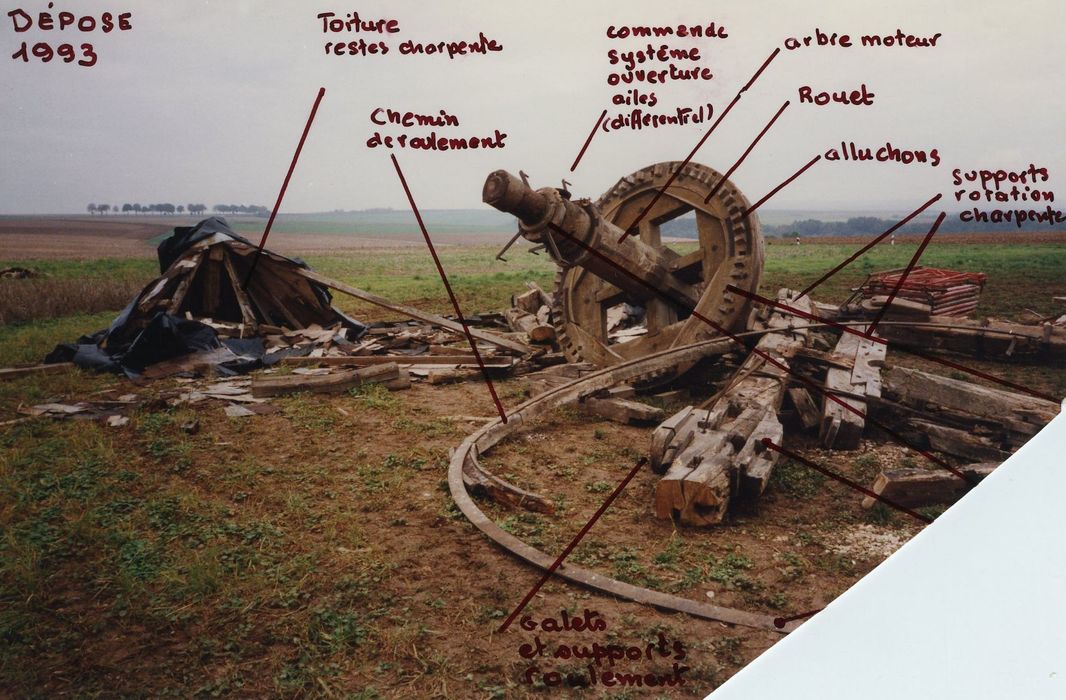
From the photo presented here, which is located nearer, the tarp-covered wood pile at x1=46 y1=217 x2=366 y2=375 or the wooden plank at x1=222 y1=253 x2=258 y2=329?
the tarp-covered wood pile at x1=46 y1=217 x2=366 y2=375

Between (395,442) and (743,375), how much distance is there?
10.1 ft

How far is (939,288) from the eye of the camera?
8.05 m

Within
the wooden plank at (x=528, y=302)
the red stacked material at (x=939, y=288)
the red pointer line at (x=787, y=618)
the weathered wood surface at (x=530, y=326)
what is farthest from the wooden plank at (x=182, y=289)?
the red stacked material at (x=939, y=288)

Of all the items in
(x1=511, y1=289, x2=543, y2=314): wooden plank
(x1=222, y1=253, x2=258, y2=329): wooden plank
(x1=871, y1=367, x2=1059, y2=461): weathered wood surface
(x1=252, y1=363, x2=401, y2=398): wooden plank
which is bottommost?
(x1=871, y1=367, x2=1059, y2=461): weathered wood surface

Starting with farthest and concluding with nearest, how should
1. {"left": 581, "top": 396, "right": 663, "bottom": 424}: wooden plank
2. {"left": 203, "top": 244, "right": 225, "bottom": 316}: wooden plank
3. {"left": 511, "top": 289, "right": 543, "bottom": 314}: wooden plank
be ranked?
{"left": 511, "top": 289, "right": 543, "bottom": 314}: wooden plank → {"left": 203, "top": 244, "right": 225, "bottom": 316}: wooden plank → {"left": 581, "top": 396, "right": 663, "bottom": 424}: wooden plank

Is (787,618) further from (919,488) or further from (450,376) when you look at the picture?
(450,376)

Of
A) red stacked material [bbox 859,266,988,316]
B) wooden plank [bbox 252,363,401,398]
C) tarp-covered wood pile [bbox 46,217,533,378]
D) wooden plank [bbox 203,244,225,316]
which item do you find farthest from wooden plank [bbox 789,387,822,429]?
wooden plank [bbox 203,244,225,316]

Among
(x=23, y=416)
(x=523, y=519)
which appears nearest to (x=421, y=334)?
(x=23, y=416)

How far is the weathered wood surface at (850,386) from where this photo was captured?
5.15 metres

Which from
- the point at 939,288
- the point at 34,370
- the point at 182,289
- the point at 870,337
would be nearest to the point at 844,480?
the point at 870,337

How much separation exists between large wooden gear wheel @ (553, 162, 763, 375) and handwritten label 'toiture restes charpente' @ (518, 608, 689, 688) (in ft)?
12.5

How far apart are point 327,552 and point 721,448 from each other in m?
2.50

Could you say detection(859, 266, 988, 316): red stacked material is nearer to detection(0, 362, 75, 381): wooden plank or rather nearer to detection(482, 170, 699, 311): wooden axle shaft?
detection(482, 170, 699, 311): wooden axle shaft

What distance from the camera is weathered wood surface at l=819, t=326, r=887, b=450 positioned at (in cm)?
515
